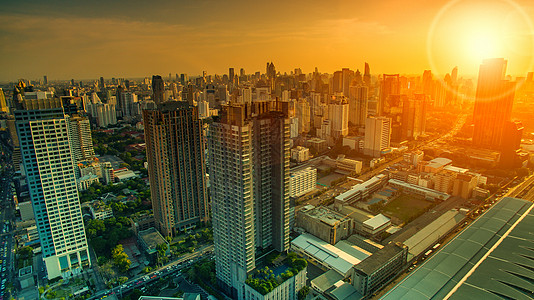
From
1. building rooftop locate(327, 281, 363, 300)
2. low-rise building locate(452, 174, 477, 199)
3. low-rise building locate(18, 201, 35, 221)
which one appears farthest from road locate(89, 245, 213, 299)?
low-rise building locate(452, 174, 477, 199)

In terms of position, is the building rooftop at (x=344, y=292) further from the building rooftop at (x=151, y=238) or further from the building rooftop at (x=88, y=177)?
the building rooftop at (x=88, y=177)

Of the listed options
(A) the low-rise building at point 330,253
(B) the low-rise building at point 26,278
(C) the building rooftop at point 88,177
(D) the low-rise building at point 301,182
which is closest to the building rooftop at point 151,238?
(B) the low-rise building at point 26,278

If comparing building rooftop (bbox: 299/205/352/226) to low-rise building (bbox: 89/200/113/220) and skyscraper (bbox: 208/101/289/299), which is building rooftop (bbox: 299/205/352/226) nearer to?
skyscraper (bbox: 208/101/289/299)

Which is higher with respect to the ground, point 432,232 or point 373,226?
point 373,226

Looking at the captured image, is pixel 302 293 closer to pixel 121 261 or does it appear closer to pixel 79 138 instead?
pixel 121 261

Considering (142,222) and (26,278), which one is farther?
(142,222)

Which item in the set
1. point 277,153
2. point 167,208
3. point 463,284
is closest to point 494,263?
point 463,284

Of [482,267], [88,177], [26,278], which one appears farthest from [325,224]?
[88,177]
